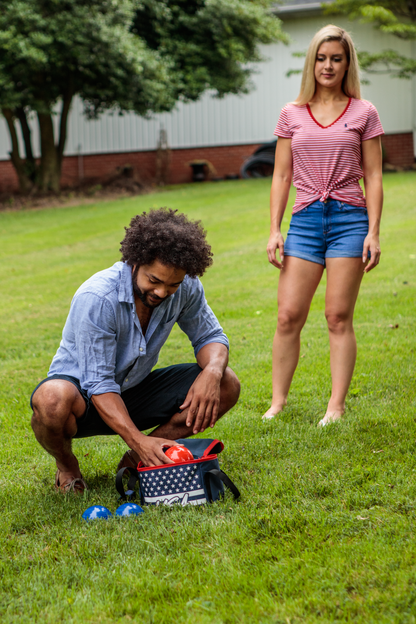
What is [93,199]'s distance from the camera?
17.0 m

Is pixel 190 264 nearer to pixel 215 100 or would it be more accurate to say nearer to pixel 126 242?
pixel 126 242

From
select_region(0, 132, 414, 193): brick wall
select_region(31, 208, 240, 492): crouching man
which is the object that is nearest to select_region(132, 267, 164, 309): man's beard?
select_region(31, 208, 240, 492): crouching man

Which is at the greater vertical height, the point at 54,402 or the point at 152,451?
the point at 54,402

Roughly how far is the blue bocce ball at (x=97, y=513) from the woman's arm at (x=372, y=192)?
1880 millimetres

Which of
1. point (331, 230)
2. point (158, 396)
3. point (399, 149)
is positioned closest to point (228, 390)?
point (158, 396)

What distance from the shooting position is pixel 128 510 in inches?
109

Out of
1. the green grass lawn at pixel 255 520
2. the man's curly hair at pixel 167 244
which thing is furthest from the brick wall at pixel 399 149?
the man's curly hair at pixel 167 244

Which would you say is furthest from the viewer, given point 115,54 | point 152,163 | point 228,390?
point 152,163

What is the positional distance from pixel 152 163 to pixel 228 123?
9.49 feet

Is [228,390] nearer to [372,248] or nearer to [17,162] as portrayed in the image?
[372,248]

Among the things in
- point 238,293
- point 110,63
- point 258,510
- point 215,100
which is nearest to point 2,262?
point 238,293

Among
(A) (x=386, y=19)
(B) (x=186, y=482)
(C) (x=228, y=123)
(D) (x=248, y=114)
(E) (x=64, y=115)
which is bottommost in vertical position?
(B) (x=186, y=482)

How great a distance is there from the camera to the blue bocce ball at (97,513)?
274 centimetres

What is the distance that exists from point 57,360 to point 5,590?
1072mm
